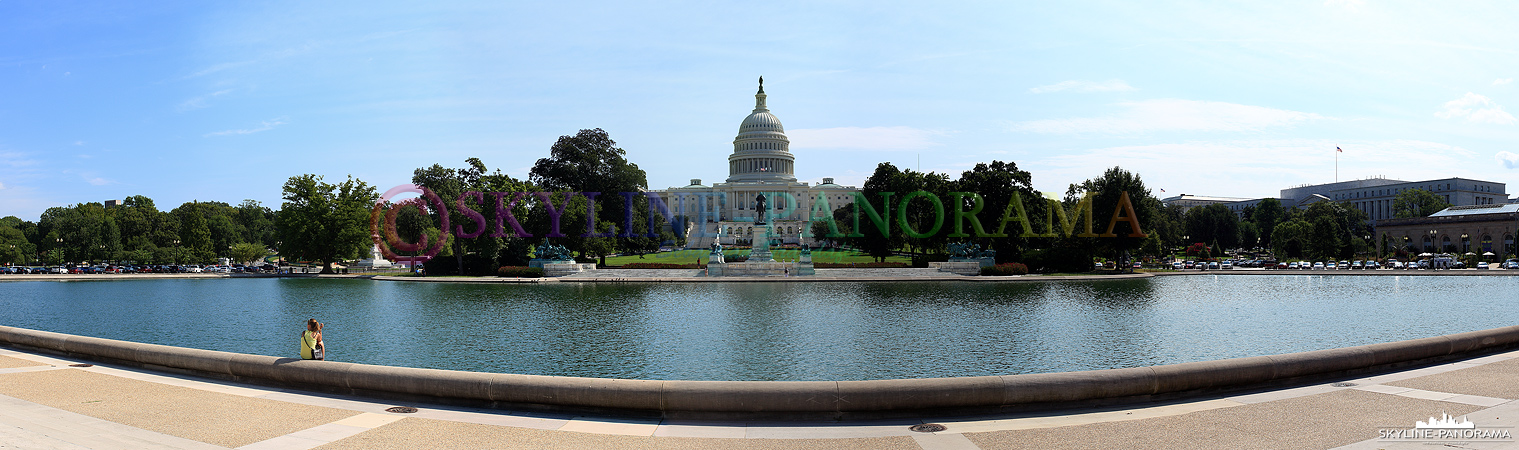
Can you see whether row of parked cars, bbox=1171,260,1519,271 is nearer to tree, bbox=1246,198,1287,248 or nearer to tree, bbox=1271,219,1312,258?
tree, bbox=1271,219,1312,258

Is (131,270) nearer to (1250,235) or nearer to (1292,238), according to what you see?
(1292,238)

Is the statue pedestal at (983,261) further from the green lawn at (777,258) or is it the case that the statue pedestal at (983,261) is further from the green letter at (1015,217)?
the green lawn at (777,258)

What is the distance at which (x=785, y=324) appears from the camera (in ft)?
93.9

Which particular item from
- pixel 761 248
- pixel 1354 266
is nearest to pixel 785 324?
pixel 761 248

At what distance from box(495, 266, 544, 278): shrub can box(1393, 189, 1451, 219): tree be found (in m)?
151

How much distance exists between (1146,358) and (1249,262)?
3215 inches

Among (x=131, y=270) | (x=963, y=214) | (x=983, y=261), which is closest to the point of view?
(x=983, y=261)

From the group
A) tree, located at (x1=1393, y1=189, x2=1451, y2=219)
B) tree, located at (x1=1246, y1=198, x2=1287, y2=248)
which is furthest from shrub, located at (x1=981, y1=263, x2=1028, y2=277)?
tree, located at (x1=1393, y1=189, x2=1451, y2=219)

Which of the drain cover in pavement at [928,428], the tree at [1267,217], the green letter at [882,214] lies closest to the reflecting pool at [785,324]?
the drain cover in pavement at [928,428]

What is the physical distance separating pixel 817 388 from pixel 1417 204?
190 meters

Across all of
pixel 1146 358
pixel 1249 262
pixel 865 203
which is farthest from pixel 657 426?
pixel 1249 262

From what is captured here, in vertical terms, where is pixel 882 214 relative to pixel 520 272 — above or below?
above

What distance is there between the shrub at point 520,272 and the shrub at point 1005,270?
112 feet

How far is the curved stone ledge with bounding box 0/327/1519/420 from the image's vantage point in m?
11.2
